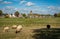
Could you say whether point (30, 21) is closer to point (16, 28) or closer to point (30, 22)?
point (30, 22)

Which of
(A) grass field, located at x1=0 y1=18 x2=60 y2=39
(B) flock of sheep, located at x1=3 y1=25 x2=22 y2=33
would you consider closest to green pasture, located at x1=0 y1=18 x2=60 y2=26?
(A) grass field, located at x1=0 y1=18 x2=60 y2=39

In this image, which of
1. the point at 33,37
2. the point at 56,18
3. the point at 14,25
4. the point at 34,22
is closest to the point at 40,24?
the point at 34,22

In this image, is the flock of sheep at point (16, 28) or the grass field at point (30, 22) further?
the grass field at point (30, 22)

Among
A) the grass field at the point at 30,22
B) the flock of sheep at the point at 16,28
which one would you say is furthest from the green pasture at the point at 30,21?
the flock of sheep at the point at 16,28

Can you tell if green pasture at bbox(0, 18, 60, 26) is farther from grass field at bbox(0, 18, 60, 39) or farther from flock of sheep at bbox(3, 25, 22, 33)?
flock of sheep at bbox(3, 25, 22, 33)

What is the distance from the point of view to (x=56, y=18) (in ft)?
19.7

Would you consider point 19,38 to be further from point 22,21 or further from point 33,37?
point 22,21

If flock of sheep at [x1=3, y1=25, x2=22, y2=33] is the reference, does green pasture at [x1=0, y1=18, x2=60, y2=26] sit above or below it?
above

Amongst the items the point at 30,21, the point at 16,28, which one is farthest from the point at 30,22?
the point at 16,28

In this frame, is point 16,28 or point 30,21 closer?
point 16,28

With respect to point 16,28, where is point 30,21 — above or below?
above

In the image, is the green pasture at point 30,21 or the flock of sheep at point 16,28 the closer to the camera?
the flock of sheep at point 16,28

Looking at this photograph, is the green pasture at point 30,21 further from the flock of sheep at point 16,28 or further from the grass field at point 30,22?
the flock of sheep at point 16,28

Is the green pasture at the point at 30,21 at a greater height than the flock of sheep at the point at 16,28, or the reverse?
the green pasture at the point at 30,21
